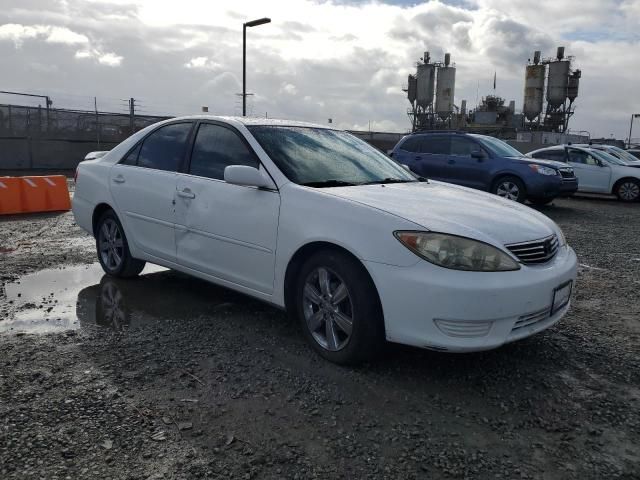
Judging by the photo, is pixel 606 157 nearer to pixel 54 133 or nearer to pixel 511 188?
pixel 511 188

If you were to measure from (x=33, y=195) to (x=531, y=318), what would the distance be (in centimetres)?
968

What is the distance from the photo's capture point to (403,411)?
2.96m

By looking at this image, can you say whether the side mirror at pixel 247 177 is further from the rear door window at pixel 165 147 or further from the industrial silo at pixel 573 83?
the industrial silo at pixel 573 83

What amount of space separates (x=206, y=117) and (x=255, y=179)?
1.23 meters

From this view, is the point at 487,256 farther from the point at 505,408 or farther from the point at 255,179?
the point at 255,179

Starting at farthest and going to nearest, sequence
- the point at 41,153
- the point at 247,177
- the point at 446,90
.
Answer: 1. the point at 446,90
2. the point at 41,153
3. the point at 247,177

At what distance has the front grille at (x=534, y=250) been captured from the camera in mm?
3279

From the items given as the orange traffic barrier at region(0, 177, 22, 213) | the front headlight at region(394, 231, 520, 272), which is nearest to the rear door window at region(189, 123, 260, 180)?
the front headlight at region(394, 231, 520, 272)

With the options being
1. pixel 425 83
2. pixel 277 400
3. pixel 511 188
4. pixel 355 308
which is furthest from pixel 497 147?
pixel 425 83

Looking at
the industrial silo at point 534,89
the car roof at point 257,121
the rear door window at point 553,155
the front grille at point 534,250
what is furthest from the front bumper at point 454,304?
the industrial silo at point 534,89

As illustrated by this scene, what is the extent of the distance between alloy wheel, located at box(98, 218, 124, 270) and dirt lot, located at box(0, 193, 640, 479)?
72cm

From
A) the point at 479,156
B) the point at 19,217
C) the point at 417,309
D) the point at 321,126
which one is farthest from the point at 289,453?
the point at 479,156

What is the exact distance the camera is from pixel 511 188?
39.5 ft

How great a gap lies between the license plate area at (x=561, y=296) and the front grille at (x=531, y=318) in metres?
0.07
